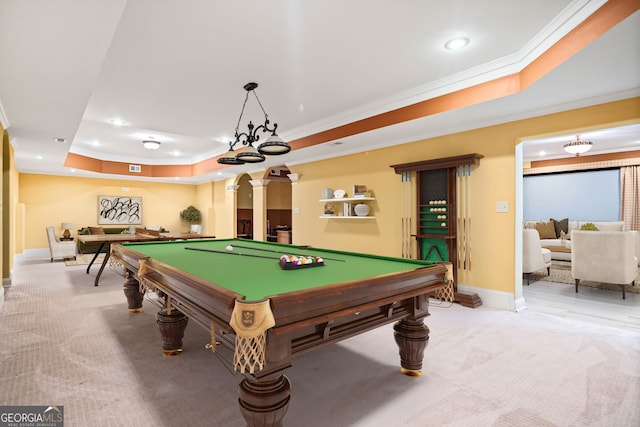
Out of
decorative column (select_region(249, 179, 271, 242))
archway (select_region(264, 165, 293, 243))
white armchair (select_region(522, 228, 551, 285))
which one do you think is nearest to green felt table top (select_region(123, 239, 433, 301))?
white armchair (select_region(522, 228, 551, 285))

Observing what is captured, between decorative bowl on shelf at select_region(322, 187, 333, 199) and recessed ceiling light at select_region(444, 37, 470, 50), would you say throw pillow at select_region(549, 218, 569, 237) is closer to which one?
decorative bowl on shelf at select_region(322, 187, 333, 199)

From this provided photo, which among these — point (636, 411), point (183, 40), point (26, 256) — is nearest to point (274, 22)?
point (183, 40)

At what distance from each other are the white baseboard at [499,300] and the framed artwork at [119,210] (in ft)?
33.7

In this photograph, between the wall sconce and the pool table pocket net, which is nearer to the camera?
the pool table pocket net

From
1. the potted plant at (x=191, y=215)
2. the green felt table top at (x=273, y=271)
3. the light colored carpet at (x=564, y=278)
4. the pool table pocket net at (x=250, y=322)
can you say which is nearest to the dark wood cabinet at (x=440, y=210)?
the green felt table top at (x=273, y=271)

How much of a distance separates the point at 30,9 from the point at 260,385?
8.22 ft

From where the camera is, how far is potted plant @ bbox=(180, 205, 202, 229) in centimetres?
1077

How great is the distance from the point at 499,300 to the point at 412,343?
89.5 inches

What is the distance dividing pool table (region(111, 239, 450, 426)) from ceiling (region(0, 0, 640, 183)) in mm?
1761

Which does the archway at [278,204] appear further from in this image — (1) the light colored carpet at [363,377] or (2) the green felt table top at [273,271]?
(2) the green felt table top at [273,271]

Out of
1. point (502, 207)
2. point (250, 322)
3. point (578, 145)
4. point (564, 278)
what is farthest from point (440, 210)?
point (578, 145)

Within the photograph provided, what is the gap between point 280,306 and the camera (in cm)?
132

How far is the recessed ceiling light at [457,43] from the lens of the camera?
271cm

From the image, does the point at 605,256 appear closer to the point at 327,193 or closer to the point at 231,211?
the point at 327,193
